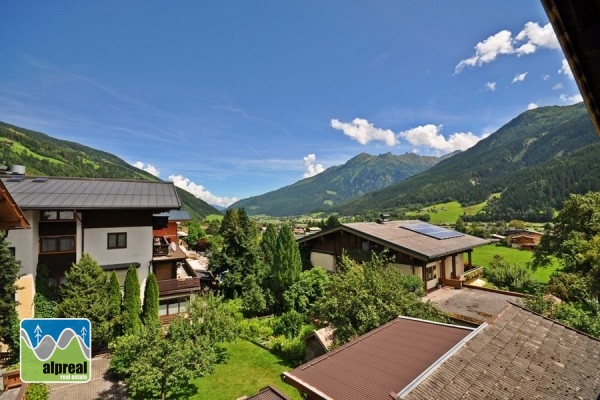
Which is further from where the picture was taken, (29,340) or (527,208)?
(527,208)

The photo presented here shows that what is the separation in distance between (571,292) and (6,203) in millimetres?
27431

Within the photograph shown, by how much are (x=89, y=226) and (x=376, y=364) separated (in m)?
19.4

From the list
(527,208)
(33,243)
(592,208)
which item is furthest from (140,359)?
(527,208)

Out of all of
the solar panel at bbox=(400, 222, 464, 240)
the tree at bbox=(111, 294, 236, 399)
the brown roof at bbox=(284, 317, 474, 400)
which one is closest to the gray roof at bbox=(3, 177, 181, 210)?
the tree at bbox=(111, 294, 236, 399)

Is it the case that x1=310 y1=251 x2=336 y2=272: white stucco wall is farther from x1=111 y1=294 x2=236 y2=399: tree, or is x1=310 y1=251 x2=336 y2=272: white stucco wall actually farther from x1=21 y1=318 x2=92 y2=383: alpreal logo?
x1=21 y1=318 x2=92 y2=383: alpreal logo

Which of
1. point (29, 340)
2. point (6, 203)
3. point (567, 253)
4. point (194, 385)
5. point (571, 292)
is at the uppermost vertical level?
point (6, 203)

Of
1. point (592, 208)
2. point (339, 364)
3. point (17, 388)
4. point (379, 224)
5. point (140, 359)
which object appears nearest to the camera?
point (339, 364)

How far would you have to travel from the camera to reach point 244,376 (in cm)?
1488

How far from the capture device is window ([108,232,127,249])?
20.5 meters

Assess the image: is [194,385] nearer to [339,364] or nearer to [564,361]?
[339,364]

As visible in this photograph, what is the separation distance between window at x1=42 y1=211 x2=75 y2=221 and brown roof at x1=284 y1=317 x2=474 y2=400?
18.4 metres

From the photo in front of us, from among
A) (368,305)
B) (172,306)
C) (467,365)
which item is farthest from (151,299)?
(467,365)

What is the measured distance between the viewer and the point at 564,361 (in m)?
6.31

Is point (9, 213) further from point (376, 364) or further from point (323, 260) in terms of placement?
point (323, 260)
